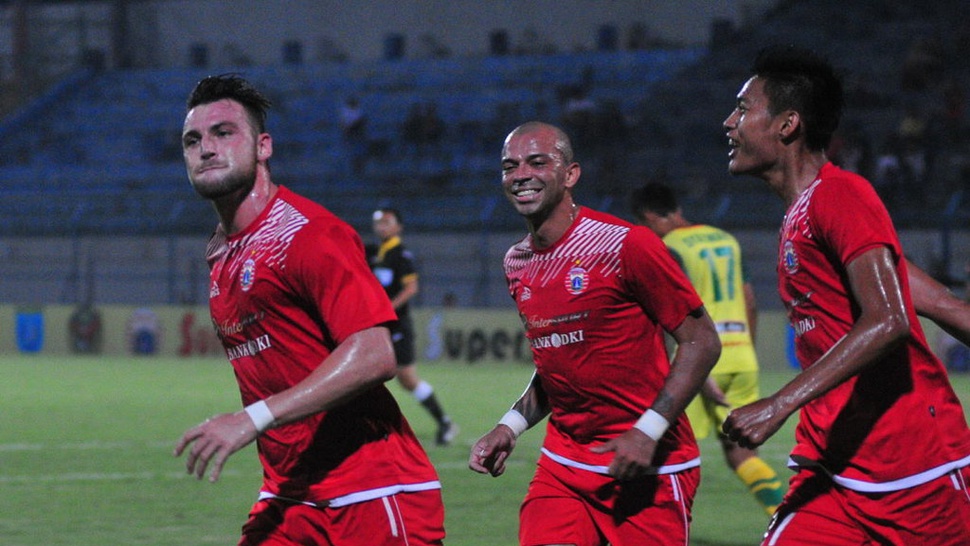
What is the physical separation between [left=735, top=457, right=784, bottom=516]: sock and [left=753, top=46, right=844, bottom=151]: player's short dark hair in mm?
4544

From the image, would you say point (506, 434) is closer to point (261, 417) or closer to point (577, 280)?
point (577, 280)

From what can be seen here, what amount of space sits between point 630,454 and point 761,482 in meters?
4.26

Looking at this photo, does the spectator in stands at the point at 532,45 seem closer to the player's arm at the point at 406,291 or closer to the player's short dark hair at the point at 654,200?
the player's arm at the point at 406,291

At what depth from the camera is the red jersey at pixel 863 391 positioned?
442cm

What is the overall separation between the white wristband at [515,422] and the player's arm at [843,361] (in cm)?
157

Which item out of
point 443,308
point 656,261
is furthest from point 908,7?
point 656,261

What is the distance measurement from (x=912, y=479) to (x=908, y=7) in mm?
28570

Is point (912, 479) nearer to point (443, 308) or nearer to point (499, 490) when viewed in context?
point (499, 490)

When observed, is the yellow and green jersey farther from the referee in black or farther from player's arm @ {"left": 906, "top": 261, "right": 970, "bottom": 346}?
the referee in black

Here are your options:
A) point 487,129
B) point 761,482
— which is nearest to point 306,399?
point 761,482

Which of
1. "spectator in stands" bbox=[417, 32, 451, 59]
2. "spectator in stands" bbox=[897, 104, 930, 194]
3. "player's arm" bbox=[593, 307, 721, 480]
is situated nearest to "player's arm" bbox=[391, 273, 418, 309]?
"player's arm" bbox=[593, 307, 721, 480]

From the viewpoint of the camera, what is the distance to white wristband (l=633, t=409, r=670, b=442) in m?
4.99

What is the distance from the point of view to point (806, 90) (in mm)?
4680

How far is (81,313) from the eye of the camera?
29.9 metres
